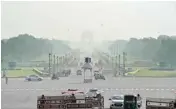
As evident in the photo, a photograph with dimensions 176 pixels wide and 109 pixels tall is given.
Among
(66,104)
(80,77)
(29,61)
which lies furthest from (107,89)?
(66,104)

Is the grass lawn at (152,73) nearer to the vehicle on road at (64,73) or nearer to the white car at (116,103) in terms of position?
the vehicle on road at (64,73)

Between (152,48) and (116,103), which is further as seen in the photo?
(152,48)

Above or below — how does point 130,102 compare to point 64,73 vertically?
below

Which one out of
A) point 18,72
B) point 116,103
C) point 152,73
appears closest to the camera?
point 116,103

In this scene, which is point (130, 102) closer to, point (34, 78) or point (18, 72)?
point (18, 72)

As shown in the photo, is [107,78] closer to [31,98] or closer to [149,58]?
[149,58]

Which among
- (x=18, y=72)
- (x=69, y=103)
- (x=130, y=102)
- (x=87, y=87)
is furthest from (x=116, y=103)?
(x=18, y=72)

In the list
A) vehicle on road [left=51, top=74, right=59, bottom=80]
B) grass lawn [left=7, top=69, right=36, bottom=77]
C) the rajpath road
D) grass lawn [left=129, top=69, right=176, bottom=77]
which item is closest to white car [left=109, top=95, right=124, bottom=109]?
the rajpath road
